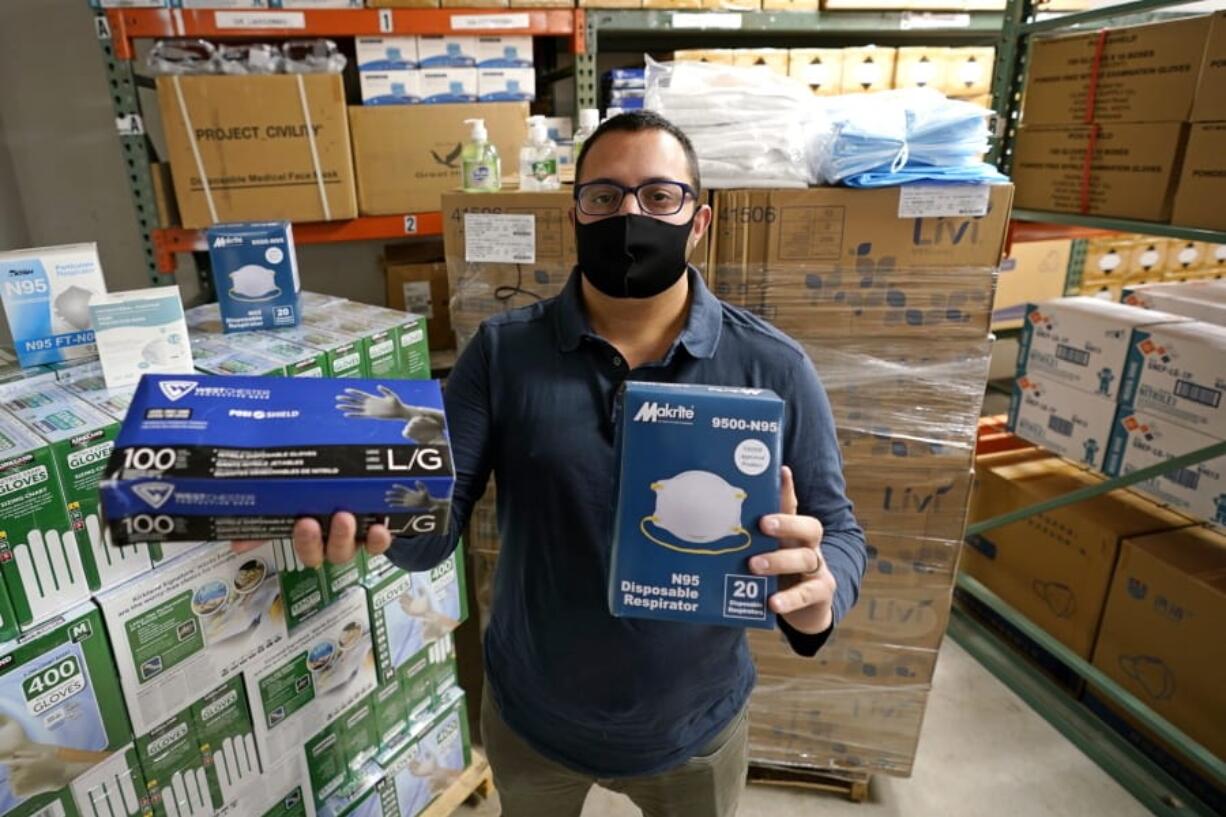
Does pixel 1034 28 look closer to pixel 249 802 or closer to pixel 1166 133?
pixel 1166 133

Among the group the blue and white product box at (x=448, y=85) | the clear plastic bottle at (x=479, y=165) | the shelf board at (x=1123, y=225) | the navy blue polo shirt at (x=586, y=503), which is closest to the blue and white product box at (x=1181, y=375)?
the shelf board at (x=1123, y=225)

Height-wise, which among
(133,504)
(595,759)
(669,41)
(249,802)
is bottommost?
(249,802)

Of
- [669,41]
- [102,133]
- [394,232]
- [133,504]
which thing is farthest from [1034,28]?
[102,133]

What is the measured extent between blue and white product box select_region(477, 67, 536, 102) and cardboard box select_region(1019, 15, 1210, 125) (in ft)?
5.30

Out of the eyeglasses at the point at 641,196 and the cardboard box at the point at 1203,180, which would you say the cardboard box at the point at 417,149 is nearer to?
the eyeglasses at the point at 641,196

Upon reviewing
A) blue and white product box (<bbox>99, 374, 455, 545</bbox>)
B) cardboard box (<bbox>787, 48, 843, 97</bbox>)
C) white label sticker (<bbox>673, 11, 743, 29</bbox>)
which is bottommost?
blue and white product box (<bbox>99, 374, 455, 545</bbox>)

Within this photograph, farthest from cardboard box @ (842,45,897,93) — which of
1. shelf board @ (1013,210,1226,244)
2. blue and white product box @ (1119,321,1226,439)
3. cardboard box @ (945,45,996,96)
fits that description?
blue and white product box @ (1119,321,1226,439)

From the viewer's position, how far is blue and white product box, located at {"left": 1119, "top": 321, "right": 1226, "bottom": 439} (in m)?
1.98

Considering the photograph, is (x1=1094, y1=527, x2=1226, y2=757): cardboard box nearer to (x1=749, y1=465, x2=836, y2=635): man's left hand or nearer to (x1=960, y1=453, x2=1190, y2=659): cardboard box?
(x1=960, y1=453, x2=1190, y2=659): cardboard box

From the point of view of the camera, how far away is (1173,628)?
2.11m

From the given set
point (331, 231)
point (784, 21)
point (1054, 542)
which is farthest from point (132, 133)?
point (1054, 542)

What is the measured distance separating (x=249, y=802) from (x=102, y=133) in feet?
8.34

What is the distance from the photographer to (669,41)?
128 inches

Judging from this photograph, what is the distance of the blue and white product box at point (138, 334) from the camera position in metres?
1.25
